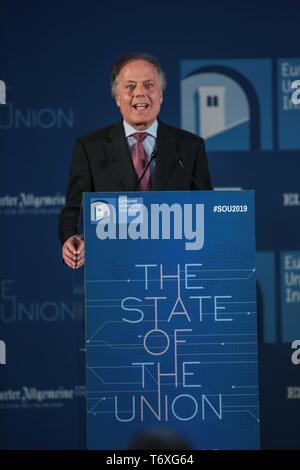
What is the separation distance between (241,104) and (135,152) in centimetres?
125

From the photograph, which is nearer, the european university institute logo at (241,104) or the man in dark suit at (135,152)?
the man in dark suit at (135,152)

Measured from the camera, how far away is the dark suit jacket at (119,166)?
4387mm

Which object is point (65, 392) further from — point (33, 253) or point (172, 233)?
point (172, 233)

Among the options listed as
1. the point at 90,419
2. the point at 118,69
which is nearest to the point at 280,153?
the point at 118,69

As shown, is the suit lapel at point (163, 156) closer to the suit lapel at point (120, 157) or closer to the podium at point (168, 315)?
the suit lapel at point (120, 157)

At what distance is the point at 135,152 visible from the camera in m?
4.50

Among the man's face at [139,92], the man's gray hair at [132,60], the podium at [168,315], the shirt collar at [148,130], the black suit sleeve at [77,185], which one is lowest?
the podium at [168,315]

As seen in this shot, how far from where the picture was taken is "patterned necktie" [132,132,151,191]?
14.6ft

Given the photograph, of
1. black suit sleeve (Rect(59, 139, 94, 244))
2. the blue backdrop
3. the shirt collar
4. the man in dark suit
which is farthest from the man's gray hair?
the blue backdrop

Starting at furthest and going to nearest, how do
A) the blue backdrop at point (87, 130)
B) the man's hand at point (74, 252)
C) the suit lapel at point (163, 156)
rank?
1. the blue backdrop at point (87, 130)
2. the suit lapel at point (163, 156)
3. the man's hand at point (74, 252)

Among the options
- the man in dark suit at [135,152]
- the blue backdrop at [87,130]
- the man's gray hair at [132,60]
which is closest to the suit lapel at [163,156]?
the man in dark suit at [135,152]

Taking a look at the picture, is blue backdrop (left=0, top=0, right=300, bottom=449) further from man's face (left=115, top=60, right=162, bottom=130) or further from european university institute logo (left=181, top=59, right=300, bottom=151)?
man's face (left=115, top=60, right=162, bottom=130)

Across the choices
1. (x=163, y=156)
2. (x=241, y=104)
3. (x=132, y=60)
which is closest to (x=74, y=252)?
(x=163, y=156)

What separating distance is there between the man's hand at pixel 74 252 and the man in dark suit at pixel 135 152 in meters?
0.32
